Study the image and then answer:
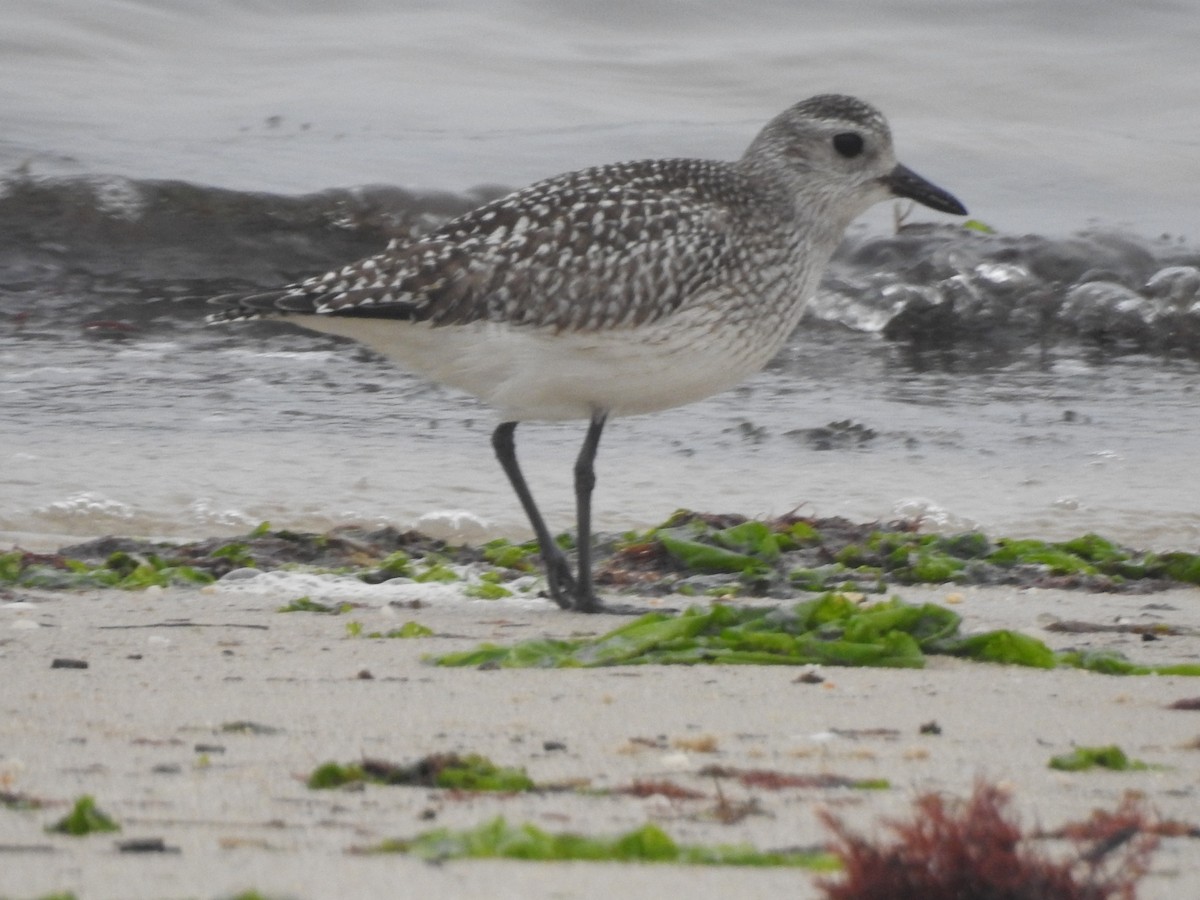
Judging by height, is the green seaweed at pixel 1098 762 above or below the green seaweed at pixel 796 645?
above

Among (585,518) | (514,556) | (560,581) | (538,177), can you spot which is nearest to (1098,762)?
(560,581)

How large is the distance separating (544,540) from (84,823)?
352 centimetres

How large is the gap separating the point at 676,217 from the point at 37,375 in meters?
5.21

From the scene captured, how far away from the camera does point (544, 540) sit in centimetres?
652

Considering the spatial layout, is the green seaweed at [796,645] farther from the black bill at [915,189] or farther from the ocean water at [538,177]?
the ocean water at [538,177]

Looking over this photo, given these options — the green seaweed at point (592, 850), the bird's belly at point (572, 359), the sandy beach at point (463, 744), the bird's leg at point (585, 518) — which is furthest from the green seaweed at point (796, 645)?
the green seaweed at point (592, 850)

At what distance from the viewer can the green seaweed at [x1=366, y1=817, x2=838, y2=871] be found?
297cm

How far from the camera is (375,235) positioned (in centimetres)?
1504

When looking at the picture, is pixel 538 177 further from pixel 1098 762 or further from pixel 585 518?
pixel 1098 762

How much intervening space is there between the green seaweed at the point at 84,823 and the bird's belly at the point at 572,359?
11.4ft

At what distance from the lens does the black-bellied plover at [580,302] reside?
6426mm

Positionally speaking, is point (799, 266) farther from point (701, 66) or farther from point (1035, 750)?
point (701, 66)

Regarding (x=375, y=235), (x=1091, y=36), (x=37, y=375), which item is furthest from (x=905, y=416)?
(x=1091, y=36)

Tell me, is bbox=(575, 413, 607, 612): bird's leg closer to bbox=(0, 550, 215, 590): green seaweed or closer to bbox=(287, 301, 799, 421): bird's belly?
bbox=(287, 301, 799, 421): bird's belly
